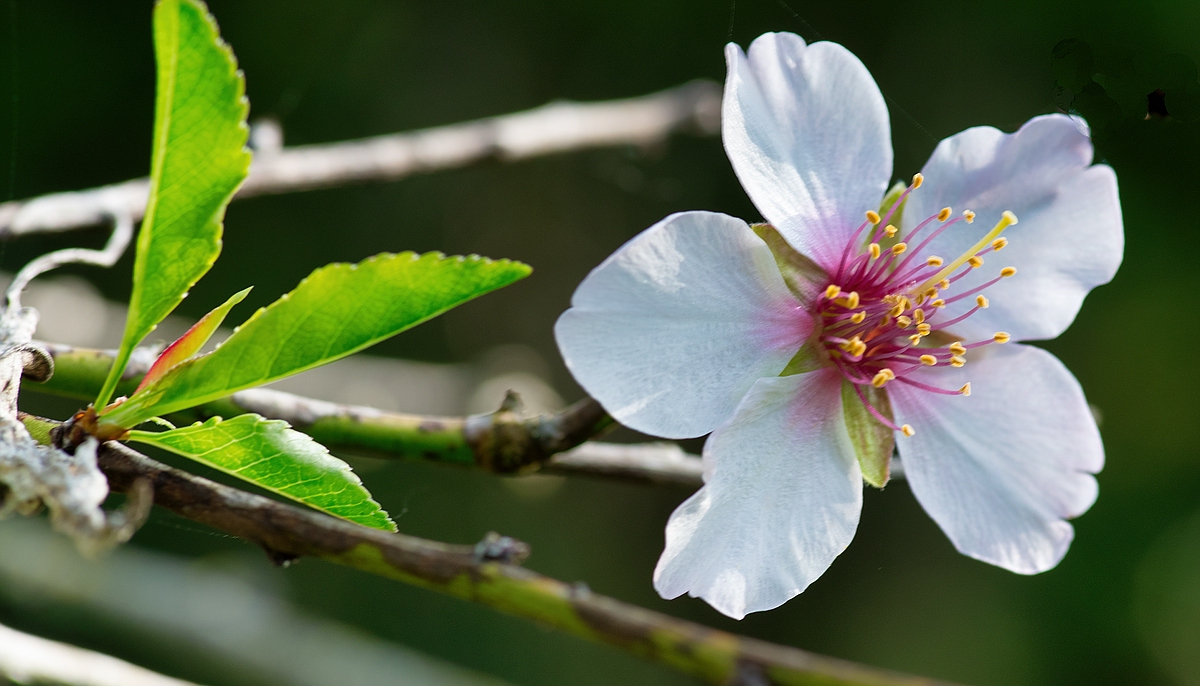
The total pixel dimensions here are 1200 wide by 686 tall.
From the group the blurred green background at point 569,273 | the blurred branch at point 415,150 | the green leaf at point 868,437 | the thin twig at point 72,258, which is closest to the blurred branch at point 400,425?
the thin twig at point 72,258

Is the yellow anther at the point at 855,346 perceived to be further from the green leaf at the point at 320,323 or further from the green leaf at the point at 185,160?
the green leaf at the point at 185,160

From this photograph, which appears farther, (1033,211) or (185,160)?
(1033,211)

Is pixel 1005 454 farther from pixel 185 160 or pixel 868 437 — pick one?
pixel 185 160

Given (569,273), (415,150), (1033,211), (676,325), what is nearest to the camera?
(676,325)

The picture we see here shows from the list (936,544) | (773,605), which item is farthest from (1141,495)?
(773,605)

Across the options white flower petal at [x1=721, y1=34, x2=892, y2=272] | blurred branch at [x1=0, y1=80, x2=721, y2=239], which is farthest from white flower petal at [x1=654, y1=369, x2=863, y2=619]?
blurred branch at [x1=0, y1=80, x2=721, y2=239]

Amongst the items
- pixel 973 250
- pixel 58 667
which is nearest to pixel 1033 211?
pixel 973 250
